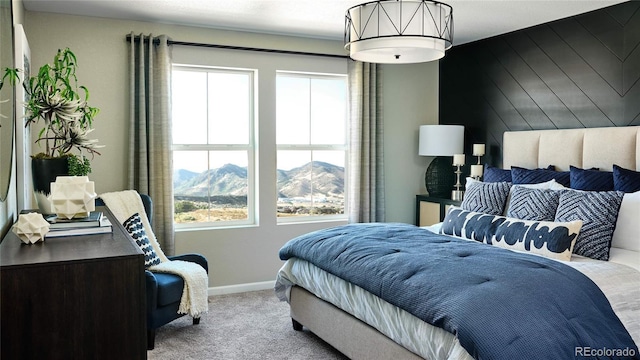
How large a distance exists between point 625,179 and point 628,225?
38 centimetres

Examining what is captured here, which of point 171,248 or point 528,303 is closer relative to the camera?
point 528,303

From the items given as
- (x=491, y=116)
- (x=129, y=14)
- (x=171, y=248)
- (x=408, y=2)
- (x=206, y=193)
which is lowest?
(x=171, y=248)

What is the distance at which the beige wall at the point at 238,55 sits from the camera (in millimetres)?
4531

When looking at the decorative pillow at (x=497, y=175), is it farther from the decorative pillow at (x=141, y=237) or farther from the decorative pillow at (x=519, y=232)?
the decorative pillow at (x=141, y=237)

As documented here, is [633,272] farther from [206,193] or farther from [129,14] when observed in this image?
[129,14]

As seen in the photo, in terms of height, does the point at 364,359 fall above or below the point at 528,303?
below

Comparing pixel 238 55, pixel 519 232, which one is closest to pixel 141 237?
pixel 238 55

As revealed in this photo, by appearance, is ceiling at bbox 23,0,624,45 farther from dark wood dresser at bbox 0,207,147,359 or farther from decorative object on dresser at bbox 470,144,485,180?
dark wood dresser at bbox 0,207,147,359

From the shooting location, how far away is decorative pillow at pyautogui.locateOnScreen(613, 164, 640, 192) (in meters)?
3.55

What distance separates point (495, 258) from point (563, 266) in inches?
13.3

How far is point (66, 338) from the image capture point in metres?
1.58

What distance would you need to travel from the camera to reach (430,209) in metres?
5.66

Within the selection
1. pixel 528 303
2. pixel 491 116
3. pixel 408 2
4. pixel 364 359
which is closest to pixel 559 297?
pixel 528 303

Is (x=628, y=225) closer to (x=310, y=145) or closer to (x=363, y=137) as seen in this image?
(x=363, y=137)
